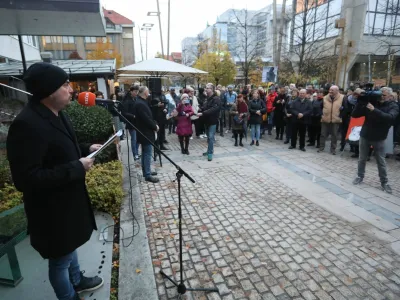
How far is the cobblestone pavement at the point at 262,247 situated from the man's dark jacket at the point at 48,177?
51.2 inches

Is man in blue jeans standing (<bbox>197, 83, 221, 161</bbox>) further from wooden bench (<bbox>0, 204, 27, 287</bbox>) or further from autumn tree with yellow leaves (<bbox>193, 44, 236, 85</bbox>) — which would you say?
autumn tree with yellow leaves (<bbox>193, 44, 236, 85</bbox>)

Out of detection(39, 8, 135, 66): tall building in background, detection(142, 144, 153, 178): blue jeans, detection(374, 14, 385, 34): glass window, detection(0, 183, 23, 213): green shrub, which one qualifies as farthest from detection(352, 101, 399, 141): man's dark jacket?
detection(39, 8, 135, 66): tall building in background

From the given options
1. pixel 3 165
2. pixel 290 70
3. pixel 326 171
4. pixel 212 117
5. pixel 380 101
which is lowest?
pixel 326 171

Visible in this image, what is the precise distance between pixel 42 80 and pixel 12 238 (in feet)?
5.80

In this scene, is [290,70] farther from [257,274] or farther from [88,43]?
[88,43]

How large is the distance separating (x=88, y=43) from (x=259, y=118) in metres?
55.0

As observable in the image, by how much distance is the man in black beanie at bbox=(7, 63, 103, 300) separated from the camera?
170cm

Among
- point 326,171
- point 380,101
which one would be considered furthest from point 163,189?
point 380,101

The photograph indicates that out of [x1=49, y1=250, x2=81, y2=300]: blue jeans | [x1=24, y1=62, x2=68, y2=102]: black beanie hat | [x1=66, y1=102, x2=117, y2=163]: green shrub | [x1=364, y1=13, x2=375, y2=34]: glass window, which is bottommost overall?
[x1=49, y1=250, x2=81, y2=300]: blue jeans

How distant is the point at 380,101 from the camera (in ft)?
17.4

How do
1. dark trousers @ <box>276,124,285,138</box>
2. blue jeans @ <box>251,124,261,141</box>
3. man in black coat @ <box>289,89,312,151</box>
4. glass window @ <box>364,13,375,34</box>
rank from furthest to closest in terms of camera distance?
glass window @ <box>364,13,375,34</box>
dark trousers @ <box>276,124,285,138</box>
blue jeans @ <box>251,124,261,141</box>
man in black coat @ <box>289,89,312,151</box>

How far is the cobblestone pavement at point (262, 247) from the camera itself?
9.21ft

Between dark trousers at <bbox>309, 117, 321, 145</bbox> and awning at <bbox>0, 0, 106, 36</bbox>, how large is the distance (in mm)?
6965

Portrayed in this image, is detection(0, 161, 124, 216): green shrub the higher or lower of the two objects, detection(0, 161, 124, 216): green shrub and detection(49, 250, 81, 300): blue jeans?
the lower
